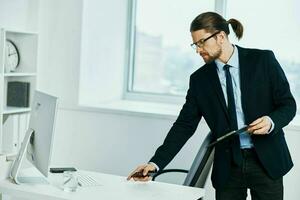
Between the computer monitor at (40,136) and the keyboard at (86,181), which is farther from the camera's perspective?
the keyboard at (86,181)

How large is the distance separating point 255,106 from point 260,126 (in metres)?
0.21

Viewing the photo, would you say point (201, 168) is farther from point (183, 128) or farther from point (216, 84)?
point (216, 84)

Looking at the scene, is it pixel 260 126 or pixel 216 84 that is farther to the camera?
pixel 216 84

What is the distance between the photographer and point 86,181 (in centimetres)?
270

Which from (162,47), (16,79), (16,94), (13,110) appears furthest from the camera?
(162,47)

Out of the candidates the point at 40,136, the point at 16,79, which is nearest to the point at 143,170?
the point at 40,136

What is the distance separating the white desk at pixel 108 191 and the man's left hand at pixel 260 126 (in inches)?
16.5

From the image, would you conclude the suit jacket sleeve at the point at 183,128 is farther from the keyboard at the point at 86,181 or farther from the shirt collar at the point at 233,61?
the keyboard at the point at 86,181

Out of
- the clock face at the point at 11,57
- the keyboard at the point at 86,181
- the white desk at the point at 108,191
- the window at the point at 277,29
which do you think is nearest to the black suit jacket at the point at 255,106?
the white desk at the point at 108,191

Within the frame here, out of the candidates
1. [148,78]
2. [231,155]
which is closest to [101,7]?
[148,78]

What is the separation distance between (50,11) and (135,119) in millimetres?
1161

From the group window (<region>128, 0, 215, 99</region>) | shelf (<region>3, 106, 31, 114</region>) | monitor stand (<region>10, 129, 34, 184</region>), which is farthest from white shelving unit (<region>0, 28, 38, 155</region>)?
monitor stand (<region>10, 129, 34, 184</region>)

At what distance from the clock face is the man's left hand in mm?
2158

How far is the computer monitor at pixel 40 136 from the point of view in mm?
2457
